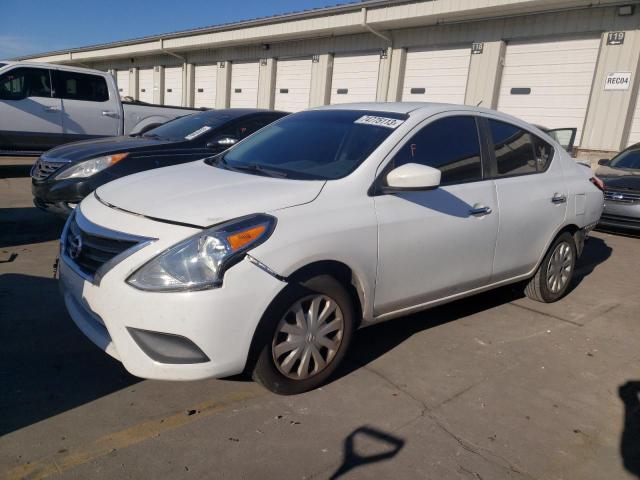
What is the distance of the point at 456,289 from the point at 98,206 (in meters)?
2.40

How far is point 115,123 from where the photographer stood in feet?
32.9

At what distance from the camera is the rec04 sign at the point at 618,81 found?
37.2ft

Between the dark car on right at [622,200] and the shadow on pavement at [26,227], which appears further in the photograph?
the dark car on right at [622,200]

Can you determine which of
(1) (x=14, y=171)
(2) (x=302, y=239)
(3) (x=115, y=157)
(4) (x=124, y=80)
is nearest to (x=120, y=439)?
(2) (x=302, y=239)

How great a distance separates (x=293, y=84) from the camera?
19016mm

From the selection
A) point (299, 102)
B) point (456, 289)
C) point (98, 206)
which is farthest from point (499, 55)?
point (98, 206)

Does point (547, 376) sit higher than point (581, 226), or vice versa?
point (581, 226)

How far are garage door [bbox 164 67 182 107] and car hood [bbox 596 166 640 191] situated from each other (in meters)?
21.4

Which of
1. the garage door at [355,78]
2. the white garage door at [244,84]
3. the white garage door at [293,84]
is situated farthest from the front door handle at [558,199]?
the white garage door at [244,84]

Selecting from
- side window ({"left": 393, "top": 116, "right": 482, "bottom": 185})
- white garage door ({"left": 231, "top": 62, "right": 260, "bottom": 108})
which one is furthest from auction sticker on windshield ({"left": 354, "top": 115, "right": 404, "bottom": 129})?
white garage door ({"left": 231, "top": 62, "right": 260, "bottom": 108})

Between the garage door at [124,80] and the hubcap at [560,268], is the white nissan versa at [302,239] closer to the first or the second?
the hubcap at [560,268]

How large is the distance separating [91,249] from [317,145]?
1.58 meters

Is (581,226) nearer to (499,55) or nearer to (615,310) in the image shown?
(615,310)

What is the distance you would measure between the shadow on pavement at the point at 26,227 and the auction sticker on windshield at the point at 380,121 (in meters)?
3.94
